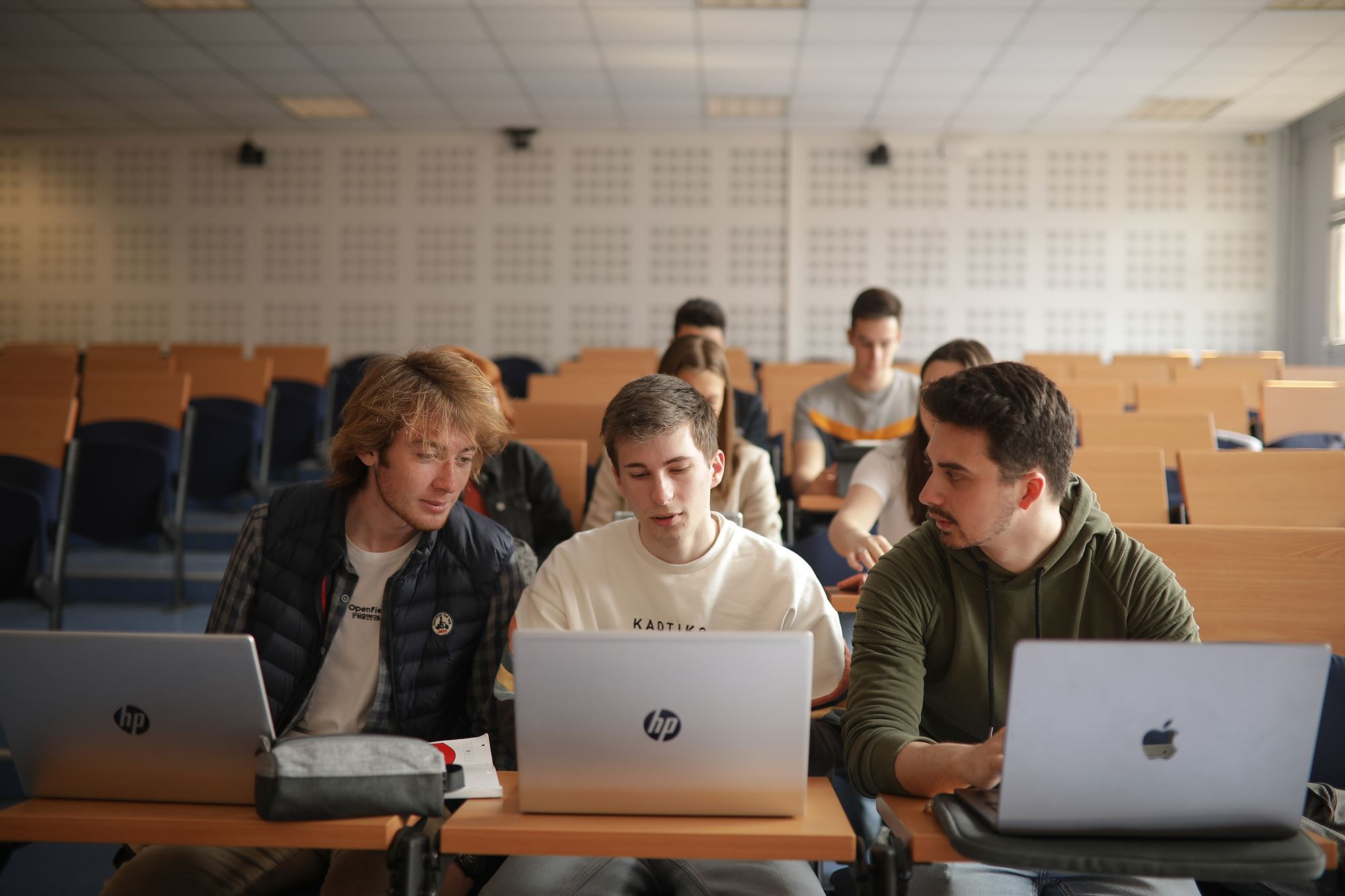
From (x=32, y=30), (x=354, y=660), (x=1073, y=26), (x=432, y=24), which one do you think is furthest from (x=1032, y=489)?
(x=32, y=30)

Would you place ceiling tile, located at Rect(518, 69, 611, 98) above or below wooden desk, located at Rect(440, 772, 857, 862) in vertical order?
above

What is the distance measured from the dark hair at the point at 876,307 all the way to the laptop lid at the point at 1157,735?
2.90 m

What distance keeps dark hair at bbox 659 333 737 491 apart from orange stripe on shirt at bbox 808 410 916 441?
2.87 feet

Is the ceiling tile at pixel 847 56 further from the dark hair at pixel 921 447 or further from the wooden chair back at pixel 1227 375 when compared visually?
the dark hair at pixel 921 447

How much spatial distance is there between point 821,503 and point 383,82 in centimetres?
628

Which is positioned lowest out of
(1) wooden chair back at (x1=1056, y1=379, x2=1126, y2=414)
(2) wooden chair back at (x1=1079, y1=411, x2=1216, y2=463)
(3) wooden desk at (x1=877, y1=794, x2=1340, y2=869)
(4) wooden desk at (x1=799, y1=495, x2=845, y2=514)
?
(3) wooden desk at (x1=877, y1=794, x2=1340, y2=869)

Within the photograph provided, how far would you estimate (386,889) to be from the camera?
4.69 ft

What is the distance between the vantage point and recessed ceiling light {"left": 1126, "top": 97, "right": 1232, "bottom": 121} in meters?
8.14

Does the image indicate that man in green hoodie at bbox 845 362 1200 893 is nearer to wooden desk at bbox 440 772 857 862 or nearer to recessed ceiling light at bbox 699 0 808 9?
wooden desk at bbox 440 772 857 862

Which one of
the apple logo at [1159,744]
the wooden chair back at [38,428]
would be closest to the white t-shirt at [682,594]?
the apple logo at [1159,744]

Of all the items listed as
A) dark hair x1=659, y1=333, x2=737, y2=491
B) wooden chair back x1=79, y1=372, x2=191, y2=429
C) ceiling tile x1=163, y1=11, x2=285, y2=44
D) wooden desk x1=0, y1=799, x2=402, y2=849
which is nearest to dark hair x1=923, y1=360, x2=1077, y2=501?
wooden desk x1=0, y1=799, x2=402, y2=849

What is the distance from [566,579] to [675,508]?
23 cm

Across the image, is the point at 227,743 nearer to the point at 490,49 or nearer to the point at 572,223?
the point at 490,49

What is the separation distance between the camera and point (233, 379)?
6.32 meters
